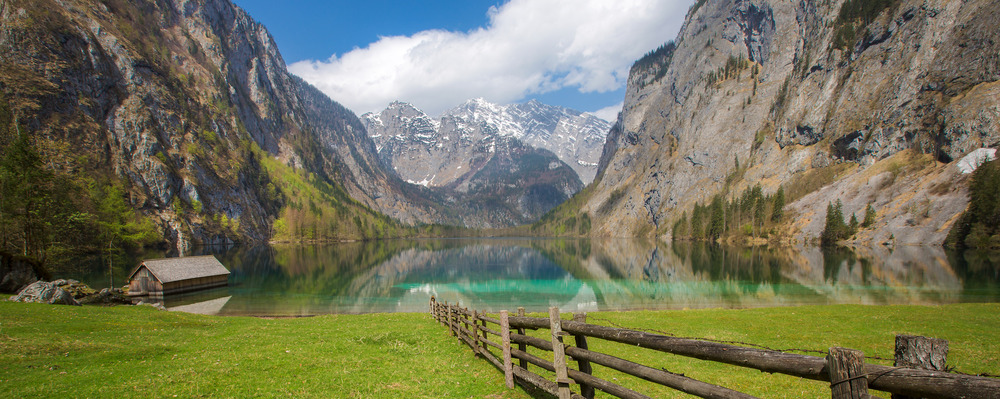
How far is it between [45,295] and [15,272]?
8793 mm

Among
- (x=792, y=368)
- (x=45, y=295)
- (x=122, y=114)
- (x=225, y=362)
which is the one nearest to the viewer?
(x=792, y=368)

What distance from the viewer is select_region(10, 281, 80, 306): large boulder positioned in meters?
30.1

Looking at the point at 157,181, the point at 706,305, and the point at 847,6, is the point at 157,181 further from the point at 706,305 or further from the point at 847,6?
the point at 847,6

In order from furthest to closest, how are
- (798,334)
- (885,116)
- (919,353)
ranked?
(885,116), (798,334), (919,353)

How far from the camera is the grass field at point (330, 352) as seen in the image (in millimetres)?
12867

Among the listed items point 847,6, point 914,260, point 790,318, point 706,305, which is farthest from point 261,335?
point 847,6

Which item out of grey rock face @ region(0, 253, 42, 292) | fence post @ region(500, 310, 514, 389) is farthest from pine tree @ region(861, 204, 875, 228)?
grey rock face @ region(0, 253, 42, 292)

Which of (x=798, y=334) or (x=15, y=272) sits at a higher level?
(x=15, y=272)

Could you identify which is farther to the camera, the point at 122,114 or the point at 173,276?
the point at 122,114

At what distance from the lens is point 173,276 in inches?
2002

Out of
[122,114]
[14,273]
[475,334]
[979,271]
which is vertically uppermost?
[122,114]

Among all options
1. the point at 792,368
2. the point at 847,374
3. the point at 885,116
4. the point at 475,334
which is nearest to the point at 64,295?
the point at 475,334

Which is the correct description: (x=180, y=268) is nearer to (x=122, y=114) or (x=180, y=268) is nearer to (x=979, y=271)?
(x=979, y=271)

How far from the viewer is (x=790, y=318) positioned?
2803 centimetres
